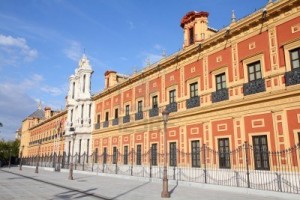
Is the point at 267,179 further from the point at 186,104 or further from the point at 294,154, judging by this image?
the point at 186,104

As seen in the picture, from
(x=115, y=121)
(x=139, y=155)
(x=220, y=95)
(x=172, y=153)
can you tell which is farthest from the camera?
(x=115, y=121)

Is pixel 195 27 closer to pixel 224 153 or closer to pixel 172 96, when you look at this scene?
pixel 172 96

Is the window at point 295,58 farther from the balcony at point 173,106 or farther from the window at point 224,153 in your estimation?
the balcony at point 173,106

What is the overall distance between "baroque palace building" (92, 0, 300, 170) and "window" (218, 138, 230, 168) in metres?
0.05

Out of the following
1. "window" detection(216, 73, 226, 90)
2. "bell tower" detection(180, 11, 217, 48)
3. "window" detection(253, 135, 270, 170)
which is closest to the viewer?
Answer: "window" detection(253, 135, 270, 170)

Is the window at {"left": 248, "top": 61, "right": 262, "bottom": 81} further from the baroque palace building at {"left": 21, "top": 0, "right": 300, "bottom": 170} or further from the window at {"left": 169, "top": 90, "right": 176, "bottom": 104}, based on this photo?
the window at {"left": 169, "top": 90, "right": 176, "bottom": 104}

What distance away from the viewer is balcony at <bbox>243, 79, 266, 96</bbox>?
13.2 meters

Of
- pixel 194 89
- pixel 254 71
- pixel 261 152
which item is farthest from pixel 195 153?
pixel 254 71

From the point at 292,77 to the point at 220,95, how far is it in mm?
4112

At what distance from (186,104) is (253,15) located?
6614mm

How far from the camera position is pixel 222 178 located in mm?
14117

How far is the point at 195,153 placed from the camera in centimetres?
1644

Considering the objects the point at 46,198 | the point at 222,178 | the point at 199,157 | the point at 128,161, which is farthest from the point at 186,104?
the point at 46,198

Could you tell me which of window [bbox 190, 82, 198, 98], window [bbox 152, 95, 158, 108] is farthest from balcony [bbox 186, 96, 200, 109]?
window [bbox 152, 95, 158, 108]
